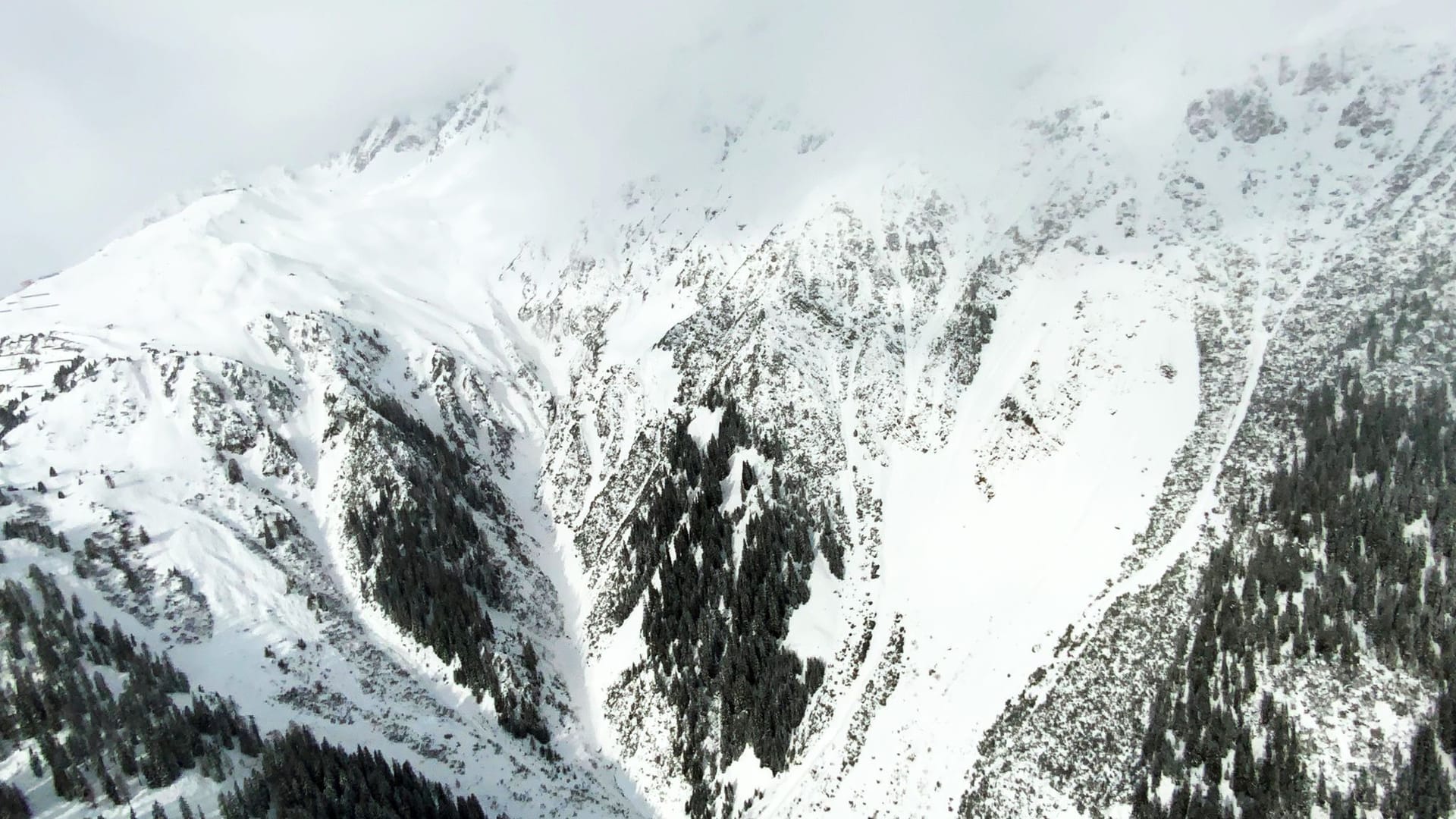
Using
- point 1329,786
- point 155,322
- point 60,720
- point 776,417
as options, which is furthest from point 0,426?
point 1329,786

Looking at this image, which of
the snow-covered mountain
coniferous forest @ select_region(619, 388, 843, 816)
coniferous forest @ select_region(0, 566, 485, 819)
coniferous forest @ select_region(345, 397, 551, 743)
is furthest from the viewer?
→ coniferous forest @ select_region(345, 397, 551, 743)

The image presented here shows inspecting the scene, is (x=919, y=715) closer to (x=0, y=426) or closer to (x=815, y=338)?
(x=815, y=338)

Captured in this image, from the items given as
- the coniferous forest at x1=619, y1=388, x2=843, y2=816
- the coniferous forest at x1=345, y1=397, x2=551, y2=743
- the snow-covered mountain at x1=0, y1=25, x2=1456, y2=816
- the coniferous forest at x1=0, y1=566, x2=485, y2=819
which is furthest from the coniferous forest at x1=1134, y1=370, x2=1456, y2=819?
the coniferous forest at x1=345, y1=397, x2=551, y2=743

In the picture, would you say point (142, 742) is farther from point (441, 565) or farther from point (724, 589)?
point (724, 589)

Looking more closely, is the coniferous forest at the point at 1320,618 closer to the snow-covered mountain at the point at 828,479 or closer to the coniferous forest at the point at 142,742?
the snow-covered mountain at the point at 828,479

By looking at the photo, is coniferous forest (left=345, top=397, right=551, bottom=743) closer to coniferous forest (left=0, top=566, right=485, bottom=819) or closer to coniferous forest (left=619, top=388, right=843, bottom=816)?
coniferous forest (left=0, top=566, right=485, bottom=819)

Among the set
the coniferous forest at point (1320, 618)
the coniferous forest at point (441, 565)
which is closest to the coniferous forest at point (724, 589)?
the coniferous forest at point (441, 565)
